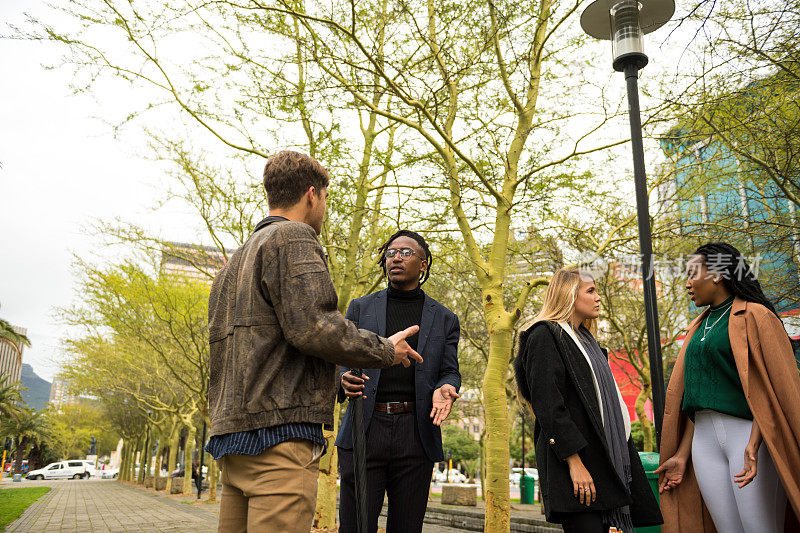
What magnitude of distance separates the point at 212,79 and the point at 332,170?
2.63 meters

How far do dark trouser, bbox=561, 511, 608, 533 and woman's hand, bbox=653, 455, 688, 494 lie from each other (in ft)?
Answer: 2.53

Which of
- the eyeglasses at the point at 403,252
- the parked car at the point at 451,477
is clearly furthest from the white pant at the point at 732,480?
the parked car at the point at 451,477

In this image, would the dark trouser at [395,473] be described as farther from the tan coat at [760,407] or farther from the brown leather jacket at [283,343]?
the tan coat at [760,407]

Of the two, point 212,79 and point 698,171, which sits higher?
point 212,79

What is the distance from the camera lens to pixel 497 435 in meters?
7.33

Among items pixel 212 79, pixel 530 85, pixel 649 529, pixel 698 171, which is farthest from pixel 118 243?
pixel 649 529

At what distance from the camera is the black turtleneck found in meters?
3.06

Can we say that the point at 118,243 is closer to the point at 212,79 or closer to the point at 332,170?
the point at 212,79

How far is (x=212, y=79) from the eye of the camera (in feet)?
33.3

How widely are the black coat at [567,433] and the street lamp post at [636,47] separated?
143 centimetres

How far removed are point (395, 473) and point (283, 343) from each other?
4.03 feet

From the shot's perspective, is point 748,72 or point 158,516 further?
point 158,516

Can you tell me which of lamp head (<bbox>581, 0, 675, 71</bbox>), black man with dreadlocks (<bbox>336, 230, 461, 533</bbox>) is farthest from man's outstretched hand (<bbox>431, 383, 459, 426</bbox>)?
lamp head (<bbox>581, 0, 675, 71</bbox>)

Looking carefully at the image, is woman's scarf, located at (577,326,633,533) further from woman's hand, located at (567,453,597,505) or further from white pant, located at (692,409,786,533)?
white pant, located at (692,409,786,533)
